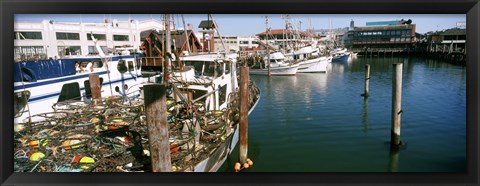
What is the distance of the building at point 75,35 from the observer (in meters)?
20.5

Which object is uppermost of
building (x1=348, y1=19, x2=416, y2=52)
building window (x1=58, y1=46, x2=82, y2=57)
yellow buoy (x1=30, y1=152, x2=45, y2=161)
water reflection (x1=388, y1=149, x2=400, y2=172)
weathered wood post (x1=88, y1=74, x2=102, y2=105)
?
building (x1=348, y1=19, x2=416, y2=52)

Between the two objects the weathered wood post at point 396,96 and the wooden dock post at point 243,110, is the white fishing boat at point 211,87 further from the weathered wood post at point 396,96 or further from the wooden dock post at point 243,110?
the weathered wood post at point 396,96

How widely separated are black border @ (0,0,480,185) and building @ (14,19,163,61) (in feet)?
50.4

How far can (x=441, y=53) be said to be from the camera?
3738 cm

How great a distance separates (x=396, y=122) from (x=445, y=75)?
20032 millimetres

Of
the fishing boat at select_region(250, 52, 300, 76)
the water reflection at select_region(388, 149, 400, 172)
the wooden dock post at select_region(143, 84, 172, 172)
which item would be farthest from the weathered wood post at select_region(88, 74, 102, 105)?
the fishing boat at select_region(250, 52, 300, 76)

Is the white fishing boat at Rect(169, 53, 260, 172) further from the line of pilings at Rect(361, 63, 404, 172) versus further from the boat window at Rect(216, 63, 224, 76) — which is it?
the line of pilings at Rect(361, 63, 404, 172)

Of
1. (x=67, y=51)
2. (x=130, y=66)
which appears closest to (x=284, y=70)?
(x=67, y=51)

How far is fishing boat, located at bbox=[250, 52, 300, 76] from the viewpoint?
27.5 metres

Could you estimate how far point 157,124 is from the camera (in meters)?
4.12
